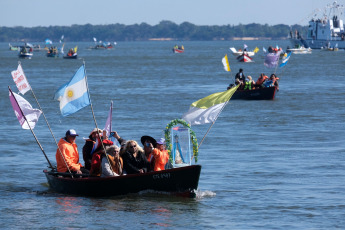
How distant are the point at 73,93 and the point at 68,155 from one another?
132 centimetres

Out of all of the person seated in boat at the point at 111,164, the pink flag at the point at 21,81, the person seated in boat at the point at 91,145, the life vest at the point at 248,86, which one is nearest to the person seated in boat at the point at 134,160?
the person seated in boat at the point at 111,164

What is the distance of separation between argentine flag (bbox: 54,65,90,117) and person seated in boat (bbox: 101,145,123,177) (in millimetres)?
1357

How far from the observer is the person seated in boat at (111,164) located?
17.7 m

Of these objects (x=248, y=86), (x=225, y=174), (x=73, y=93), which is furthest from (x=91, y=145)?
(x=248, y=86)

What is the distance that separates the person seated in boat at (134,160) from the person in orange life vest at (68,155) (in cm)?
131

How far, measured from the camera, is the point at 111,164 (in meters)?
17.9

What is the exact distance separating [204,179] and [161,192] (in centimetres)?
279

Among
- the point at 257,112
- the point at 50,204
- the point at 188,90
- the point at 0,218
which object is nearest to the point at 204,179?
the point at 50,204

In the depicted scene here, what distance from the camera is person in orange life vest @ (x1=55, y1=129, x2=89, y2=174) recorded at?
18.6 metres

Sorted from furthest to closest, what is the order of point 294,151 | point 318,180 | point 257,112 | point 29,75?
point 29,75
point 257,112
point 294,151
point 318,180

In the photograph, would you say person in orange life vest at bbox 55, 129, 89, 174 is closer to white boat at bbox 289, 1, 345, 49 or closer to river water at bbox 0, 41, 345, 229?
river water at bbox 0, 41, 345, 229

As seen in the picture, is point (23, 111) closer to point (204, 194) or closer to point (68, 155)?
point (68, 155)

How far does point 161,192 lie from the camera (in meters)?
17.9

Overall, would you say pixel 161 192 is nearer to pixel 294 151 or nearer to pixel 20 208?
pixel 20 208
